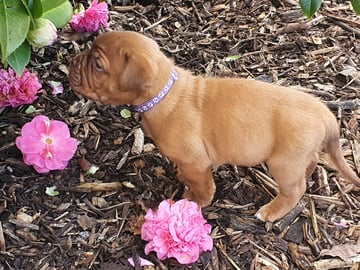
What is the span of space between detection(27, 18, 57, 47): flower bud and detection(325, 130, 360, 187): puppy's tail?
1.60 meters

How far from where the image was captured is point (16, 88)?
441cm

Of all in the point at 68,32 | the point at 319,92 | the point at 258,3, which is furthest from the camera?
the point at 258,3

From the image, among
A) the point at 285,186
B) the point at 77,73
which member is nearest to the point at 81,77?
the point at 77,73

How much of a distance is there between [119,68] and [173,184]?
93 centimetres

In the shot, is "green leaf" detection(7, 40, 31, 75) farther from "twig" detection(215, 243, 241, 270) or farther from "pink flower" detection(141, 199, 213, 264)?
"twig" detection(215, 243, 241, 270)

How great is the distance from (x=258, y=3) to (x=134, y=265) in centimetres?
273

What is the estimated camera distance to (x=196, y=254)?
369cm

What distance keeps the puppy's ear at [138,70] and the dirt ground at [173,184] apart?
2.72 ft

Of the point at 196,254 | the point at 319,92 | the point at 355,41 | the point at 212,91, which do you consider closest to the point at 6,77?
the point at 212,91

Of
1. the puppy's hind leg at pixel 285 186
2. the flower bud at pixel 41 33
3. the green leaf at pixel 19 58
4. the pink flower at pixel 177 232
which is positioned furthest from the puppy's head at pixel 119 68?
the puppy's hind leg at pixel 285 186

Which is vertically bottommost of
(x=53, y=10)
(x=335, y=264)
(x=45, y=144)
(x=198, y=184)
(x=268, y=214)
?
(x=335, y=264)

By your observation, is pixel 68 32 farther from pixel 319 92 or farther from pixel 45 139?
pixel 319 92

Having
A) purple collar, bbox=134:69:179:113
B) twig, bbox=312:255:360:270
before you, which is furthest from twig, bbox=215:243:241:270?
purple collar, bbox=134:69:179:113

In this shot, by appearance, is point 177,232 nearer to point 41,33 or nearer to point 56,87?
point 41,33
